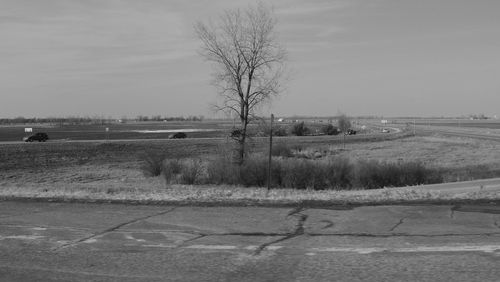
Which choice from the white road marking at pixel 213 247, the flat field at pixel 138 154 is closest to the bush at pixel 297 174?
the flat field at pixel 138 154

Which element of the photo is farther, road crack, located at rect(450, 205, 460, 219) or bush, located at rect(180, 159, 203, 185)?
bush, located at rect(180, 159, 203, 185)

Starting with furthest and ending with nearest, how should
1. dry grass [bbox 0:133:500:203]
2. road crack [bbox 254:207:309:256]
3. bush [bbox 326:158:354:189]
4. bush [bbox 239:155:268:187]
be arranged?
dry grass [bbox 0:133:500:203]
bush [bbox 239:155:268:187]
bush [bbox 326:158:354:189]
road crack [bbox 254:207:309:256]

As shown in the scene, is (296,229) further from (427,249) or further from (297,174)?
(297,174)

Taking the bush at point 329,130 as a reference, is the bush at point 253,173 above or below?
below

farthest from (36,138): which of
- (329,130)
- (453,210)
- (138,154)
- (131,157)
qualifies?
(453,210)

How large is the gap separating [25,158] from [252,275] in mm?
46497

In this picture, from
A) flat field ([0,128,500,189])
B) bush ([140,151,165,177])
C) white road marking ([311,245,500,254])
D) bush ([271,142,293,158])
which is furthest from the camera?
bush ([271,142,293,158])

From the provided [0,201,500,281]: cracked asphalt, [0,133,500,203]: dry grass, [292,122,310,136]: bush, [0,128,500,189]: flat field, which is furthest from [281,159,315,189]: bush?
[292,122,310,136]: bush

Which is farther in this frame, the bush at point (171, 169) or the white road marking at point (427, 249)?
the bush at point (171, 169)

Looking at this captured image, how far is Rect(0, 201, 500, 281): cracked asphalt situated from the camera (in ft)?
18.3

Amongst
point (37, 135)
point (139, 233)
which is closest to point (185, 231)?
point (139, 233)

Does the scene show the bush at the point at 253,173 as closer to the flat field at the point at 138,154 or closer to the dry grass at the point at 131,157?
the flat field at the point at 138,154

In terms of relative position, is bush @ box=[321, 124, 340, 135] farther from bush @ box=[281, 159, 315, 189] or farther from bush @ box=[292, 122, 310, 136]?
bush @ box=[281, 159, 315, 189]

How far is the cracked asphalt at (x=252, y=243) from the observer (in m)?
5.59
